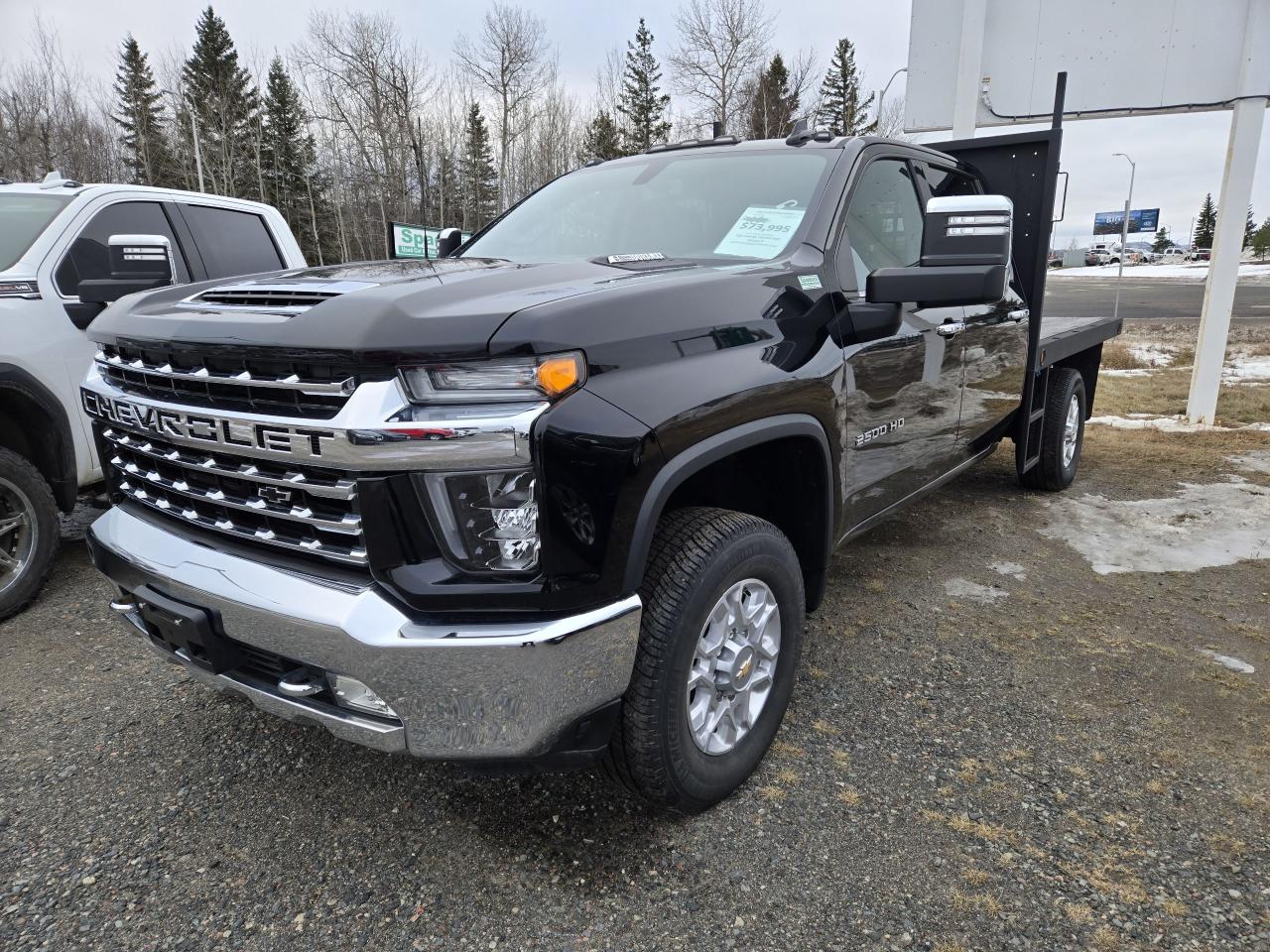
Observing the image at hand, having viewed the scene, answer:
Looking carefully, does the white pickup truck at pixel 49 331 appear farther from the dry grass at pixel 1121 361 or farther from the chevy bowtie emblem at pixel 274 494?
the dry grass at pixel 1121 361

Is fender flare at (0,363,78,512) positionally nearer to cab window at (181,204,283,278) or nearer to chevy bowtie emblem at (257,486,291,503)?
cab window at (181,204,283,278)

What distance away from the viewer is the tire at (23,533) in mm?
3617

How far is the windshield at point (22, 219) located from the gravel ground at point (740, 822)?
198cm

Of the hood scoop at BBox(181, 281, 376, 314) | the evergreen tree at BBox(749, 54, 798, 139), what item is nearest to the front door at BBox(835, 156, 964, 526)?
the hood scoop at BBox(181, 281, 376, 314)

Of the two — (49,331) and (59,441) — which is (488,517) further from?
(49,331)

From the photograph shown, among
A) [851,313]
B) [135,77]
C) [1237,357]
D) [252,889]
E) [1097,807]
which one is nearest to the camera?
[252,889]

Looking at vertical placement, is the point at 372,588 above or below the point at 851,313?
below

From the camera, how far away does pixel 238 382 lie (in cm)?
185

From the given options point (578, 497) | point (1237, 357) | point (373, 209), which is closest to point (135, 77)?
point (373, 209)

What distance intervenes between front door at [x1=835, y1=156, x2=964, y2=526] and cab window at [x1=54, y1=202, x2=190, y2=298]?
3527 millimetres

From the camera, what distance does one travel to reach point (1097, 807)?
2.34 metres

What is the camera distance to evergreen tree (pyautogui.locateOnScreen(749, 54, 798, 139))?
38562mm

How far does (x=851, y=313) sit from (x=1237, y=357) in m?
12.8

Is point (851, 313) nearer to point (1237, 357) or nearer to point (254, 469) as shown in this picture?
point (254, 469)
